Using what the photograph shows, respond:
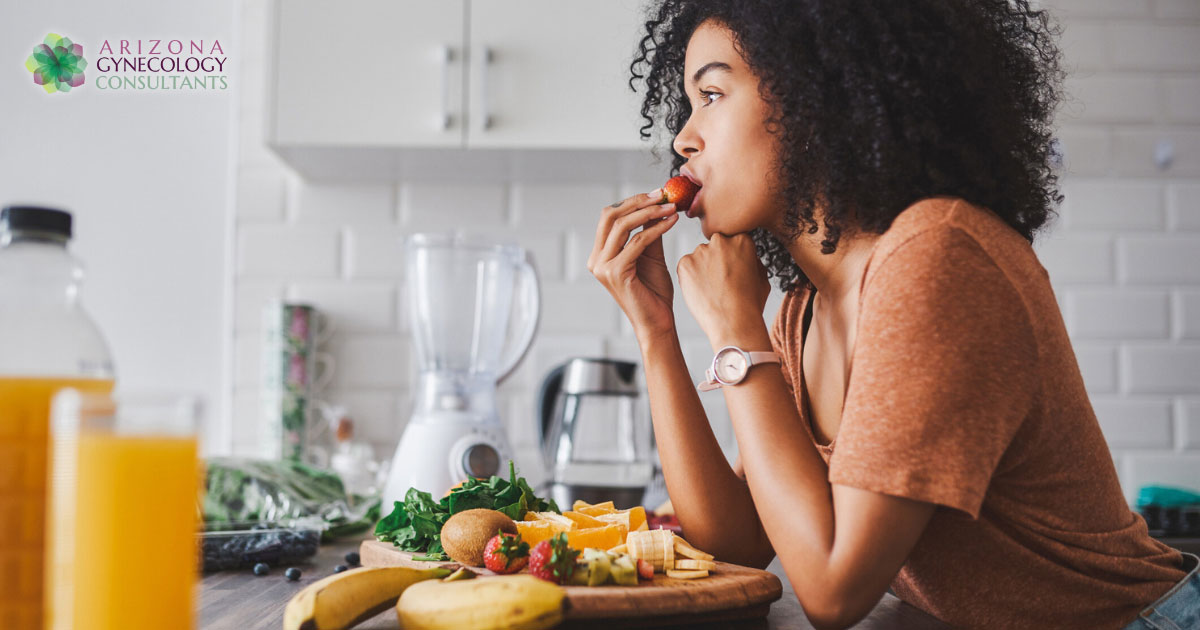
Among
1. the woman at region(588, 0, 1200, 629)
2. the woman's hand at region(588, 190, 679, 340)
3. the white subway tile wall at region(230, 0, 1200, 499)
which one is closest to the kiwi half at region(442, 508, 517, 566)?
the woman at region(588, 0, 1200, 629)

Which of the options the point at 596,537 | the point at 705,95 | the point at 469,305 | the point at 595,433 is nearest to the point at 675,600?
the point at 596,537

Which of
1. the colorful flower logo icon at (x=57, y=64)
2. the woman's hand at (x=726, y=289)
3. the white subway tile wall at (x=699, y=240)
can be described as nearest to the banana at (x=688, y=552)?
the woman's hand at (x=726, y=289)

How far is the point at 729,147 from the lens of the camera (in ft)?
3.47

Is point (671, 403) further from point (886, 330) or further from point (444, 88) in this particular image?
point (444, 88)

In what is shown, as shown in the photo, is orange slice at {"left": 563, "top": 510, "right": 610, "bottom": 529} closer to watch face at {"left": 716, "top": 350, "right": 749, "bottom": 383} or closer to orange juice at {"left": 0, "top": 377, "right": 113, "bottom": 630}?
watch face at {"left": 716, "top": 350, "right": 749, "bottom": 383}

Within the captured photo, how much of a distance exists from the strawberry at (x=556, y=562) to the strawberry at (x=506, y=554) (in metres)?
0.05

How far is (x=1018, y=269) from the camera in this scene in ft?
2.61

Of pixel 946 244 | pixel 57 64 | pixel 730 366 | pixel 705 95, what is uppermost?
pixel 57 64

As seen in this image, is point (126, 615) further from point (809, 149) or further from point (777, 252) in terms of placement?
point (777, 252)

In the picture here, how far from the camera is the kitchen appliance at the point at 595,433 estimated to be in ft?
5.76

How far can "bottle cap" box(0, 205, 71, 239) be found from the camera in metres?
0.53

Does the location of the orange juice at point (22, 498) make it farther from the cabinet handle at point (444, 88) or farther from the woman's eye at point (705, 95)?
the cabinet handle at point (444, 88)

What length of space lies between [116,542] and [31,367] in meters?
0.14

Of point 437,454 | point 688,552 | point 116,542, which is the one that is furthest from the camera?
point 437,454
